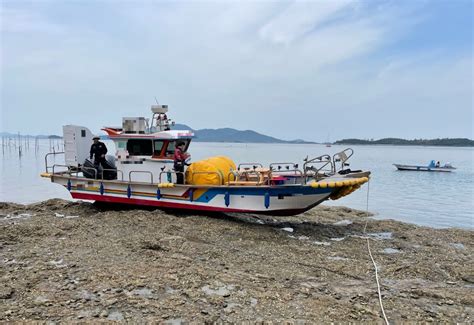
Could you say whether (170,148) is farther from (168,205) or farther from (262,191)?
(262,191)

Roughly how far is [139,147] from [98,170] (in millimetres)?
1901

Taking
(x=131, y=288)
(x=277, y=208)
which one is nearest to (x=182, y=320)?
(x=131, y=288)

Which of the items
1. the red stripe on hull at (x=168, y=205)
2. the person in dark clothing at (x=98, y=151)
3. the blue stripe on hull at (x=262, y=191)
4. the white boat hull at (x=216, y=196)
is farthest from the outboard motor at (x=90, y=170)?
the blue stripe on hull at (x=262, y=191)

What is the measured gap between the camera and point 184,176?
38.6ft

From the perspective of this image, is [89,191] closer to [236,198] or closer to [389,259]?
[236,198]

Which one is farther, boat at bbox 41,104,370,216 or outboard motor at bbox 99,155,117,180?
outboard motor at bbox 99,155,117,180

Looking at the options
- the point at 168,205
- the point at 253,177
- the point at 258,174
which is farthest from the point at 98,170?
the point at 258,174

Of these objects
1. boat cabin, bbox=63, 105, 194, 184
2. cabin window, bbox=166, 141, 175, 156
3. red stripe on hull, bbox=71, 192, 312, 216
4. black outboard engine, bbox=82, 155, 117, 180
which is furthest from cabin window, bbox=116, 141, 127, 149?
red stripe on hull, bbox=71, 192, 312, 216

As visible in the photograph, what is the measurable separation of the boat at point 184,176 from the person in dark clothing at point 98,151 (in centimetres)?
22

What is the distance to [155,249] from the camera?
8.31 metres

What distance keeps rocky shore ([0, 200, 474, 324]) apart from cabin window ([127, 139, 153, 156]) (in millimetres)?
1885

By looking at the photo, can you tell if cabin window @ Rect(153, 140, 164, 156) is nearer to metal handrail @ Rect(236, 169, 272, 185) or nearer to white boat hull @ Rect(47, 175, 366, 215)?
white boat hull @ Rect(47, 175, 366, 215)

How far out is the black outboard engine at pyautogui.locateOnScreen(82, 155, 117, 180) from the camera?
13.0 meters

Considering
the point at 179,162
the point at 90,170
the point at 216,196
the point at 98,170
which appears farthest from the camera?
the point at 90,170
